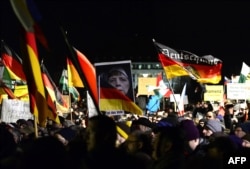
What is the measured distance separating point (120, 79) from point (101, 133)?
4.22m

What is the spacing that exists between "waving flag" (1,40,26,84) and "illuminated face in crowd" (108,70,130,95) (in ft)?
15.7

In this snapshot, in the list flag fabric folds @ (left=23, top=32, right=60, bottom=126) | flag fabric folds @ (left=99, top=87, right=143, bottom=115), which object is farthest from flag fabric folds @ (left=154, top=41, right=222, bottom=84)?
flag fabric folds @ (left=23, top=32, right=60, bottom=126)

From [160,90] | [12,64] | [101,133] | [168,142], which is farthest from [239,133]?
[160,90]

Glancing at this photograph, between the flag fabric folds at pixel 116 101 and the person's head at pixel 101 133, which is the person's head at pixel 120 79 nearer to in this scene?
the flag fabric folds at pixel 116 101

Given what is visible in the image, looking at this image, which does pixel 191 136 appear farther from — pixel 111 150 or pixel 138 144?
pixel 111 150

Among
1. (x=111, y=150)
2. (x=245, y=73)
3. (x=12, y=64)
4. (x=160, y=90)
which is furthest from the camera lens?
(x=245, y=73)

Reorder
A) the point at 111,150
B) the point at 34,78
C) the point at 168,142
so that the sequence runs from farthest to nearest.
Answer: the point at 34,78 → the point at 168,142 → the point at 111,150

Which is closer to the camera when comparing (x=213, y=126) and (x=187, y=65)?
(x=213, y=126)

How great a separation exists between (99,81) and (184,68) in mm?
Result: 6583

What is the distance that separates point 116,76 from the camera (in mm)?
8414

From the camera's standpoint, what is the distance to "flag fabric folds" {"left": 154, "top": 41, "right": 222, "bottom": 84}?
14.3 m

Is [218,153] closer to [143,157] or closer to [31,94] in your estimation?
[143,157]

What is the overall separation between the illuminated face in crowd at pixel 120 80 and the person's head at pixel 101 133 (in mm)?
4043

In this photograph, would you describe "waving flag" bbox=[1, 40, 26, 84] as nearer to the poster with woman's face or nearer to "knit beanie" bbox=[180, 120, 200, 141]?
the poster with woman's face
